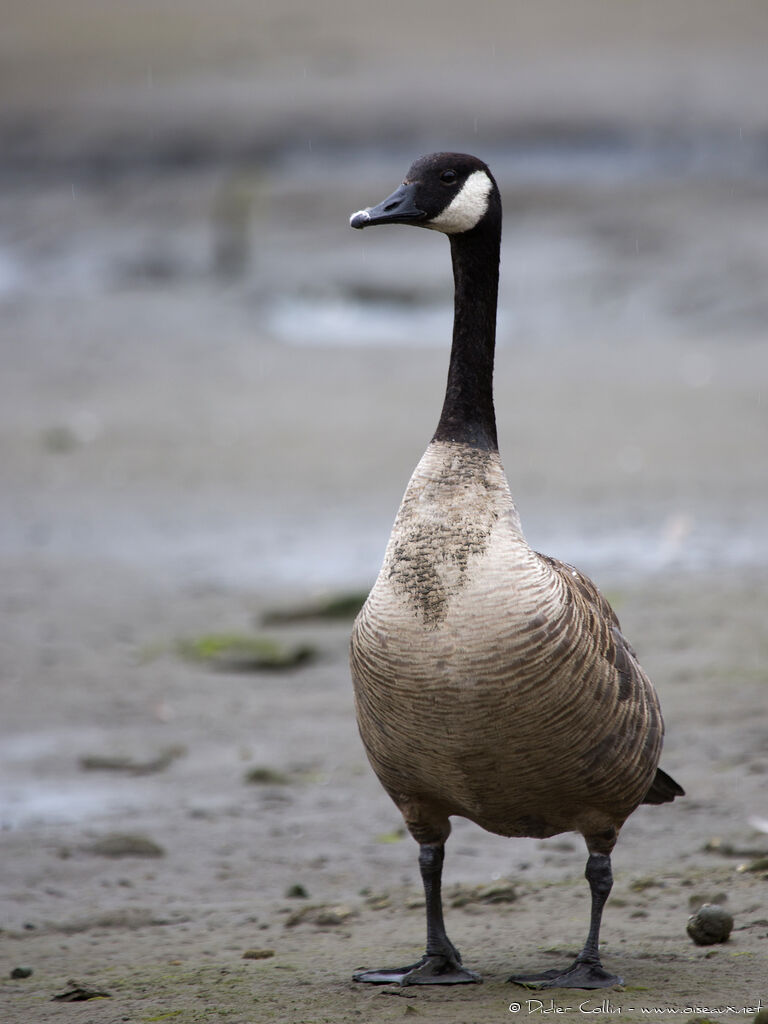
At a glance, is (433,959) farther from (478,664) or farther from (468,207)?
(468,207)

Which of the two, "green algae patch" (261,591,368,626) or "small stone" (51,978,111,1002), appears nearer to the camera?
"small stone" (51,978,111,1002)

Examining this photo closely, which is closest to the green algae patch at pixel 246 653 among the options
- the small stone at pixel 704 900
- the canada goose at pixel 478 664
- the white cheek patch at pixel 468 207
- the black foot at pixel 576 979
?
the small stone at pixel 704 900

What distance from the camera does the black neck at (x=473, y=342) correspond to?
15.0 feet

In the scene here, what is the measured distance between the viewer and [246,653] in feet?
30.4

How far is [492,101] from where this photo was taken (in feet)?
85.5

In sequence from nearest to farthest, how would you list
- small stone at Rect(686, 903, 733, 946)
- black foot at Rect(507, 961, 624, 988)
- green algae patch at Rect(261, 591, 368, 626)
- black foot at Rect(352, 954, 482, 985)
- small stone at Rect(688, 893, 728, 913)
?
1. black foot at Rect(507, 961, 624, 988)
2. black foot at Rect(352, 954, 482, 985)
3. small stone at Rect(686, 903, 733, 946)
4. small stone at Rect(688, 893, 728, 913)
5. green algae patch at Rect(261, 591, 368, 626)

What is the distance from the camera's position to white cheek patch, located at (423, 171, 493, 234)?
4.59 meters

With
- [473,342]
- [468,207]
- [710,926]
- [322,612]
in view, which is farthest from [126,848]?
[322,612]

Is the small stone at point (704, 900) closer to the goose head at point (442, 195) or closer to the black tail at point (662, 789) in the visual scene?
the black tail at point (662, 789)

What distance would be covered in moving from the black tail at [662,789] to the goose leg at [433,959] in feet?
2.76

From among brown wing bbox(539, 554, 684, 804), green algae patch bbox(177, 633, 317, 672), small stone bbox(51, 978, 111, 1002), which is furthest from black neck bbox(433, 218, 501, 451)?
green algae patch bbox(177, 633, 317, 672)

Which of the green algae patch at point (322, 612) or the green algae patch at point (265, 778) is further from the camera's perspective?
the green algae patch at point (322, 612)

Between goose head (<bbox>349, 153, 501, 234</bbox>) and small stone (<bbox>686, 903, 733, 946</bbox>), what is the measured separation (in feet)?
7.94

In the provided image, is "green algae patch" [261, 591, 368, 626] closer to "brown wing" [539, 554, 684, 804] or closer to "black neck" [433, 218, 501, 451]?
"brown wing" [539, 554, 684, 804]
